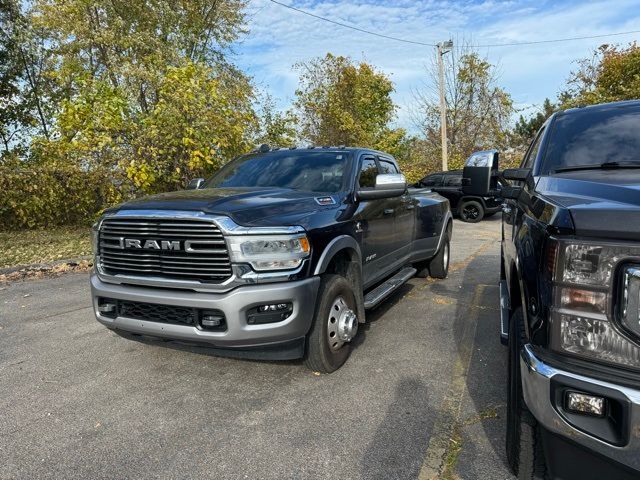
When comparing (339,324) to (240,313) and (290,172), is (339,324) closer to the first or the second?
(240,313)

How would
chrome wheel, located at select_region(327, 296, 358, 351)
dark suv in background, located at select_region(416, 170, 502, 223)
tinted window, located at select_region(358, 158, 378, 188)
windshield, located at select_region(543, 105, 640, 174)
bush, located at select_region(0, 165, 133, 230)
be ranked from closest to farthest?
1. windshield, located at select_region(543, 105, 640, 174)
2. chrome wheel, located at select_region(327, 296, 358, 351)
3. tinted window, located at select_region(358, 158, 378, 188)
4. bush, located at select_region(0, 165, 133, 230)
5. dark suv in background, located at select_region(416, 170, 502, 223)

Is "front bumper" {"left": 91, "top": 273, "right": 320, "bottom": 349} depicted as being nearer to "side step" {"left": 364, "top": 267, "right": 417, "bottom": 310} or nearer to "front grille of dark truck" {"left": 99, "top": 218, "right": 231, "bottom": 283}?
"front grille of dark truck" {"left": 99, "top": 218, "right": 231, "bottom": 283}

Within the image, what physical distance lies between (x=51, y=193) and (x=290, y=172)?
824cm

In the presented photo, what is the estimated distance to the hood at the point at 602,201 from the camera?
1.55m

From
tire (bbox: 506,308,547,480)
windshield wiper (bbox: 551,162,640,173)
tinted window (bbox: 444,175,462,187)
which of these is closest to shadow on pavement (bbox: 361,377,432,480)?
tire (bbox: 506,308,547,480)

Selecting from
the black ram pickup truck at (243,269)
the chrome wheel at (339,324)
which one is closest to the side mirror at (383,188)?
the black ram pickup truck at (243,269)

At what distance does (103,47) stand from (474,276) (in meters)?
14.8

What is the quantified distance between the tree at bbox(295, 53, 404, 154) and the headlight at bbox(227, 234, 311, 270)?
19.2 meters

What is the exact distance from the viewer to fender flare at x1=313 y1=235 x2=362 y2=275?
3232 mm

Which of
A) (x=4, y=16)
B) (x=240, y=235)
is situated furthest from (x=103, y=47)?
(x=240, y=235)

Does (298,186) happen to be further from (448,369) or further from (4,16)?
(4,16)

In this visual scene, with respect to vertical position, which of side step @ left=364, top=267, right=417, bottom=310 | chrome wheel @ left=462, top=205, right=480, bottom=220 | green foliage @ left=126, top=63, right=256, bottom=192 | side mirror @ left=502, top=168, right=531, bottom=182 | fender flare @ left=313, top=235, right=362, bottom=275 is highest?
green foliage @ left=126, top=63, right=256, bottom=192

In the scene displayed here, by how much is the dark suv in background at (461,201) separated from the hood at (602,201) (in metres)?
12.8

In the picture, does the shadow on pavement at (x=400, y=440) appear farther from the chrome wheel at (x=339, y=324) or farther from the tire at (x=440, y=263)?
the tire at (x=440, y=263)
